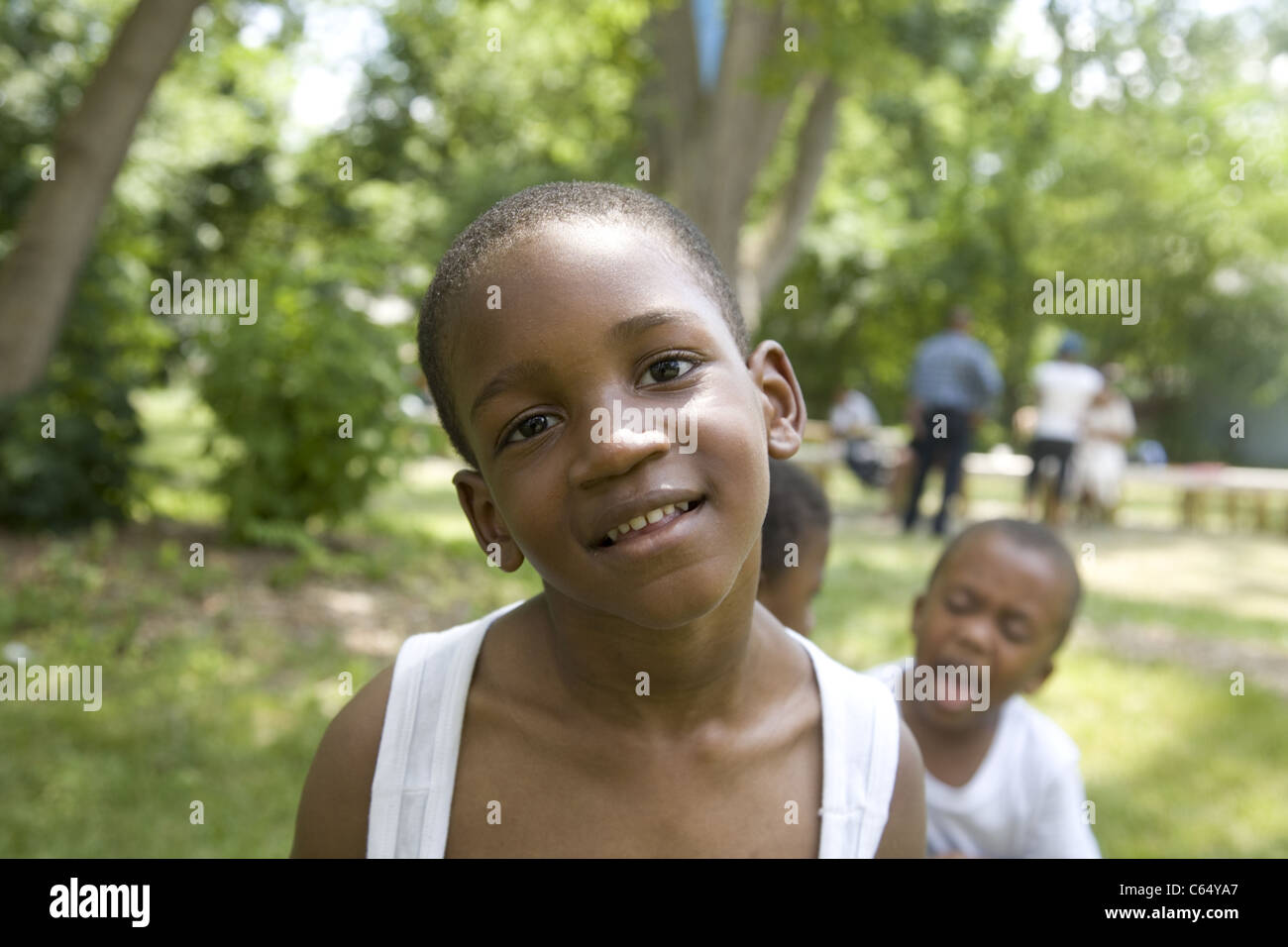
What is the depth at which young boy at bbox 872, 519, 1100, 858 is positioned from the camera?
251 centimetres

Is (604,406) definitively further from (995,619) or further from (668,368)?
(995,619)

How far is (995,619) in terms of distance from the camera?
263 centimetres

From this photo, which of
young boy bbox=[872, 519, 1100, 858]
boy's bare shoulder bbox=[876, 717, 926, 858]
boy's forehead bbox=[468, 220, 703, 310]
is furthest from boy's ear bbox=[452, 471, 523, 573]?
young boy bbox=[872, 519, 1100, 858]

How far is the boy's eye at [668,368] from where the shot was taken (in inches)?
55.1

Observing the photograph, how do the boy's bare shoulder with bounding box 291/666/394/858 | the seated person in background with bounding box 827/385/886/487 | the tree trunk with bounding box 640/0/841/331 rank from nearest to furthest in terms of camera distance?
the boy's bare shoulder with bounding box 291/666/394/858, the tree trunk with bounding box 640/0/841/331, the seated person in background with bounding box 827/385/886/487

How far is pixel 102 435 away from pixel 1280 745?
6.71m

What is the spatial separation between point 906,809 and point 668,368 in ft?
2.50

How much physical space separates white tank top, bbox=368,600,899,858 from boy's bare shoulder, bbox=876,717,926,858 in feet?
0.08

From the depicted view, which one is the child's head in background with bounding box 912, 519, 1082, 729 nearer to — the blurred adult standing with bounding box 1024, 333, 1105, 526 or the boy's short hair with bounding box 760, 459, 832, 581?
the boy's short hair with bounding box 760, 459, 832, 581

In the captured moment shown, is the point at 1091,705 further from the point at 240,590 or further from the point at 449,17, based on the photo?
the point at 449,17

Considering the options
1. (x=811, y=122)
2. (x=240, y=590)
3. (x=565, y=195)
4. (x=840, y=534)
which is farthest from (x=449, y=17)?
(x=565, y=195)
